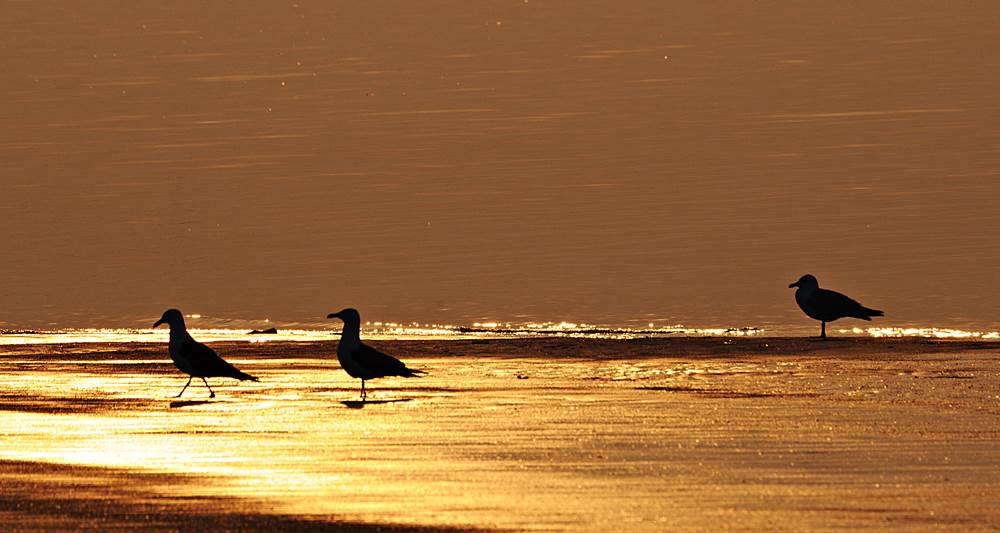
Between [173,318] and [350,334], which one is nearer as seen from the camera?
[350,334]

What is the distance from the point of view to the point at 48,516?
11844mm

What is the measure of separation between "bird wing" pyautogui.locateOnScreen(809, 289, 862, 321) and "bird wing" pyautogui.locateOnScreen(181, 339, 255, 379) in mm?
8300

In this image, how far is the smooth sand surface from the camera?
1193 centimetres

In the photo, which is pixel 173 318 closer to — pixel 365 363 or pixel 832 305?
pixel 365 363

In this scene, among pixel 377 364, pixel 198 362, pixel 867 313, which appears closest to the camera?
pixel 377 364

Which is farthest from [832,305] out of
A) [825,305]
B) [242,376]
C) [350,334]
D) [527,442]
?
[527,442]

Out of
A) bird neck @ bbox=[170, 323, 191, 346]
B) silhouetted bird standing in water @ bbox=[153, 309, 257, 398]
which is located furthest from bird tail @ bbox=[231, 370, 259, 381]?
bird neck @ bbox=[170, 323, 191, 346]

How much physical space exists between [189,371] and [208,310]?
872cm

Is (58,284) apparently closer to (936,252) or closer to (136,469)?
(936,252)

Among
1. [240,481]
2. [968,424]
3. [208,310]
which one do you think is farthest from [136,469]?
[208,310]

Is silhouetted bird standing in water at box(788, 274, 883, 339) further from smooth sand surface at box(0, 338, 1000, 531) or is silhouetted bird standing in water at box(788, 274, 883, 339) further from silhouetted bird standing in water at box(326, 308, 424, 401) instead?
silhouetted bird standing in water at box(326, 308, 424, 401)

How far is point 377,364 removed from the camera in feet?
63.2

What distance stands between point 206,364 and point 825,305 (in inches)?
347

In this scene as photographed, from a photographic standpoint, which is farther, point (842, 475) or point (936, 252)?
point (936, 252)
